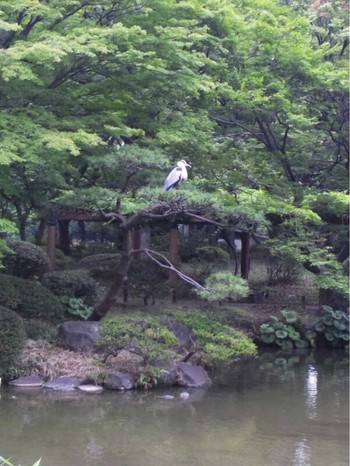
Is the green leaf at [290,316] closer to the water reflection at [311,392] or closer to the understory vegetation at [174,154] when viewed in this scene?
the understory vegetation at [174,154]

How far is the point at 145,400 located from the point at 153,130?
4302mm

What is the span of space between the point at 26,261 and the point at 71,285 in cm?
130

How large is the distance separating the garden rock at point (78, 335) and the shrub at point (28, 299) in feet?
1.97

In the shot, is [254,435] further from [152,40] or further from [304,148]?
[304,148]

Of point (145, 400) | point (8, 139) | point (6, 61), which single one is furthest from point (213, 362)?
point (6, 61)

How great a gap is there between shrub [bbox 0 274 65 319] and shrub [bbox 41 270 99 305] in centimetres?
83

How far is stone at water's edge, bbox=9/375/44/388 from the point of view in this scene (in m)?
8.74

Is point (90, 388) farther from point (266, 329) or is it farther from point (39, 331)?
point (266, 329)

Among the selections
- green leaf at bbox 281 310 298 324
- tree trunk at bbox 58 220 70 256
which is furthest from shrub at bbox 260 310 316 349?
tree trunk at bbox 58 220 70 256

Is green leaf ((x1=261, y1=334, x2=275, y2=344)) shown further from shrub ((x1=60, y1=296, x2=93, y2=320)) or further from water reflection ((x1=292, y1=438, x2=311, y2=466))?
water reflection ((x1=292, y1=438, x2=311, y2=466))

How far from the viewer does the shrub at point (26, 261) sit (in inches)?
476

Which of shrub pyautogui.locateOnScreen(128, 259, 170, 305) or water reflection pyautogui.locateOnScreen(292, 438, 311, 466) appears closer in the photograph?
water reflection pyautogui.locateOnScreen(292, 438, 311, 466)

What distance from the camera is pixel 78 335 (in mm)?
9664

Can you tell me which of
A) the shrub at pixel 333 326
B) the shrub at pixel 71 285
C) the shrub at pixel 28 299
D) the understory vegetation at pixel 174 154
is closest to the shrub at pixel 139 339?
the understory vegetation at pixel 174 154
